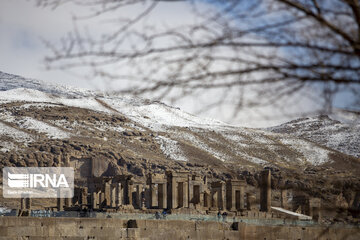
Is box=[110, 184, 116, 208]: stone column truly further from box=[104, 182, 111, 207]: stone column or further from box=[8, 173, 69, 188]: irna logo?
box=[8, 173, 69, 188]: irna logo

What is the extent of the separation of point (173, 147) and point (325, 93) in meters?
119

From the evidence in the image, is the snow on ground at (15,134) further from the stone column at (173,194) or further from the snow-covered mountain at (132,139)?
the stone column at (173,194)

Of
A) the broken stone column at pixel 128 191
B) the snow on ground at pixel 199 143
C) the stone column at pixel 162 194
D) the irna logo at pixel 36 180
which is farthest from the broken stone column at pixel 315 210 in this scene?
the snow on ground at pixel 199 143

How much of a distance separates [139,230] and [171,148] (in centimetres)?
9846

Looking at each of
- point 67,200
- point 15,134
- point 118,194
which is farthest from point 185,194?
point 15,134

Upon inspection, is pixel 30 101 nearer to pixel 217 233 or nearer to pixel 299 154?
pixel 299 154

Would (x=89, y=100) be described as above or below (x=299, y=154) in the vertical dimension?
above

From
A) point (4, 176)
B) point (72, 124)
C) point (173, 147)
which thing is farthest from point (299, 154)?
point (4, 176)

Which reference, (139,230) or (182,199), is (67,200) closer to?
(182,199)

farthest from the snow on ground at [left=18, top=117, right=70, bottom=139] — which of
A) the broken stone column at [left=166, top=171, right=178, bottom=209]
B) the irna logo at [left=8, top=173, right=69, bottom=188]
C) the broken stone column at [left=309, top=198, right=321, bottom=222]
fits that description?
the broken stone column at [left=309, top=198, right=321, bottom=222]

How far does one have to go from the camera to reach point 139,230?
85.9ft

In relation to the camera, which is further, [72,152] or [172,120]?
[172,120]

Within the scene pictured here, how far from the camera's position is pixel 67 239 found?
24.9 meters

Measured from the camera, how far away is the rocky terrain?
97562 mm
